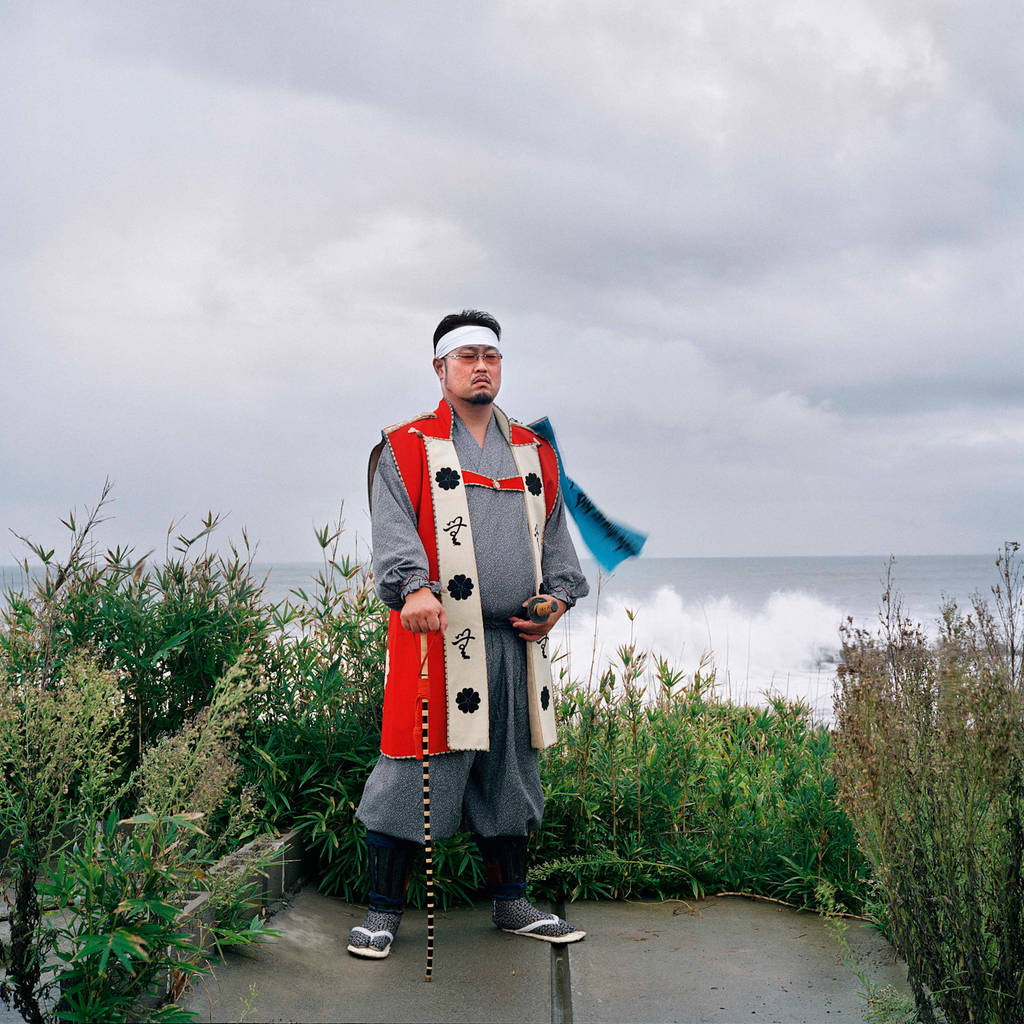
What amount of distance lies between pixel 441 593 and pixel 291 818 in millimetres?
1186

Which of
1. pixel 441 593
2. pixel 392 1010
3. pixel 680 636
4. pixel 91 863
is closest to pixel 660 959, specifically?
pixel 392 1010

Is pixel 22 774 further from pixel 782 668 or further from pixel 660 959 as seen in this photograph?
pixel 782 668

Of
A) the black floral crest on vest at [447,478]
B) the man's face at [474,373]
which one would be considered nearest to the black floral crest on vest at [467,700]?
the black floral crest on vest at [447,478]

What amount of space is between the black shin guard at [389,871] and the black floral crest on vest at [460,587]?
0.84 meters

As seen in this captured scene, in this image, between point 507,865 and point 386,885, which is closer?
point 386,885

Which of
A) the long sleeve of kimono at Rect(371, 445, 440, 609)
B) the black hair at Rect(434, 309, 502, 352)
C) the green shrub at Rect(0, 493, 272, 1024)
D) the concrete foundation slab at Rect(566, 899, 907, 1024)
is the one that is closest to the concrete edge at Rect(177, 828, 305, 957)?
the green shrub at Rect(0, 493, 272, 1024)

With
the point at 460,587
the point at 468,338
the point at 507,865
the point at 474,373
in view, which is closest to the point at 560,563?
the point at 460,587

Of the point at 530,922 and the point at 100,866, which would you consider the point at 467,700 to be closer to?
the point at 530,922

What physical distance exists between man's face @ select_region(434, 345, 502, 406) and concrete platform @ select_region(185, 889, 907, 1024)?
188 centimetres

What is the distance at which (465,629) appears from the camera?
327 cm

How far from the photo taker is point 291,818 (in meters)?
3.75

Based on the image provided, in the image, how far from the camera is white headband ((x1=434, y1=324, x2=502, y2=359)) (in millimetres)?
3486

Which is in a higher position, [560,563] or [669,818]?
[560,563]

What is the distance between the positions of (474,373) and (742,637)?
3135cm
